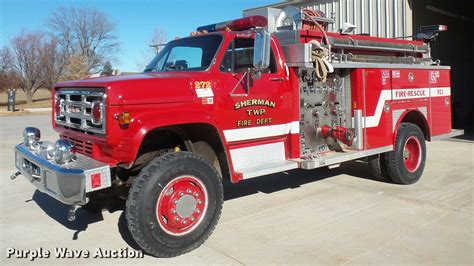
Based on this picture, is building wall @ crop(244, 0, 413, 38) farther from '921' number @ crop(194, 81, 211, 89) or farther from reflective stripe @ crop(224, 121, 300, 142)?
'921' number @ crop(194, 81, 211, 89)

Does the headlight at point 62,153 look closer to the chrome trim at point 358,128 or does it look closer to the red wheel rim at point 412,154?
the chrome trim at point 358,128

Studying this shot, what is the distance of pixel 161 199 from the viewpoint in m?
4.22

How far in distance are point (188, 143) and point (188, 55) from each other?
1154 mm

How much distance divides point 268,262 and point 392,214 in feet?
6.93

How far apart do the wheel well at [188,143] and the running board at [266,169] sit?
0.21m

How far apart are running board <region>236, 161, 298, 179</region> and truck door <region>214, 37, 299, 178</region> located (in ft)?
0.15

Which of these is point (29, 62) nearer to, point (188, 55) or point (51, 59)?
point (51, 59)

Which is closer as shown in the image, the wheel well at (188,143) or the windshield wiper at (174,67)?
the wheel well at (188,143)

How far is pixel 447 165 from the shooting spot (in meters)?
8.58

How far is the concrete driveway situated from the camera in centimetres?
426

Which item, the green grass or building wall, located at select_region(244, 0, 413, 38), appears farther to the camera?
the green grass

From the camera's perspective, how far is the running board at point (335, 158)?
18.0 ft

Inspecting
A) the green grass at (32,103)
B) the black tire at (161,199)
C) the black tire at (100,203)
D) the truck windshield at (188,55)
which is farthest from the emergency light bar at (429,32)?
the green grass at (32,103)

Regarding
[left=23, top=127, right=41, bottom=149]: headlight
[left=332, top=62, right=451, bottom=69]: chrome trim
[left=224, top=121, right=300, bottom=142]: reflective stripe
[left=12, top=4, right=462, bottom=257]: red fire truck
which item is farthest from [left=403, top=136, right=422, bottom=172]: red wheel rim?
[left=23, top=127, right=41, bottom=149]: headlight
